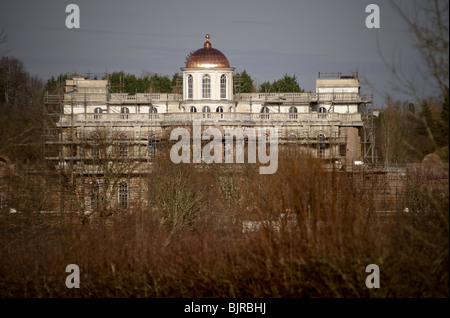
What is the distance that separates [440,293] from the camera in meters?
21.3

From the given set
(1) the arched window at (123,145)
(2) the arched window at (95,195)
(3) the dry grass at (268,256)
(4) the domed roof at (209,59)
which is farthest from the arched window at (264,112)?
(3) the dry grass at (268,256)

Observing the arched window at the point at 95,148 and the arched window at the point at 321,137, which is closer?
the arched window at the point at 95,148

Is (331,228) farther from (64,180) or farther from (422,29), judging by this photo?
(64,180)

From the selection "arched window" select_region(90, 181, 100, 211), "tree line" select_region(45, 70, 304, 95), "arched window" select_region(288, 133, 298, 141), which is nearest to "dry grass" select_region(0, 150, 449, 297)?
"arched window" select_region(90, 181, 100, 211)

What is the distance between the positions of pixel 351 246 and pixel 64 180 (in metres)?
31.3

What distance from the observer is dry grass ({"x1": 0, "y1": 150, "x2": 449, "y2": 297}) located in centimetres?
2252

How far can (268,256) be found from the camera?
79.8ft

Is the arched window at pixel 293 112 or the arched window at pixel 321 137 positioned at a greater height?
the arched window at pixel 293 112

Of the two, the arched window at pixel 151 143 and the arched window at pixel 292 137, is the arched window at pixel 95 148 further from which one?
the arched window at pixel 292 137

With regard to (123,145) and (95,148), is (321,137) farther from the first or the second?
(95,148)

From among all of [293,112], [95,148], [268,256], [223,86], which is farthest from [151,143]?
[268,256]

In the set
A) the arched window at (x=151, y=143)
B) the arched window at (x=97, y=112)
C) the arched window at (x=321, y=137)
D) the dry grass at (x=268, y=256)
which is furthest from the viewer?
the arched window at (x=97, y=112)

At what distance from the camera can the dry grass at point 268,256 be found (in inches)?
886
